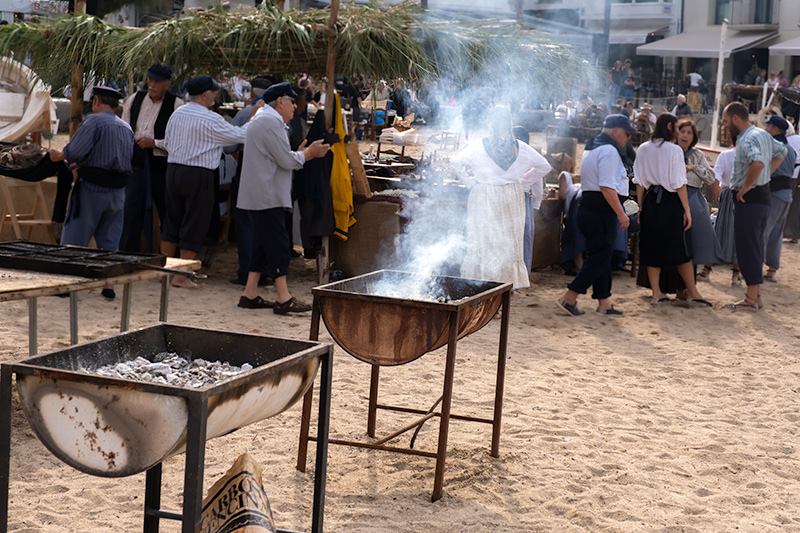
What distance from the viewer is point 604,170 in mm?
6785

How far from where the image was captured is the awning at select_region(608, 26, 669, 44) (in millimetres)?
31891

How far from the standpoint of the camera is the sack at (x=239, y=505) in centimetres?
261

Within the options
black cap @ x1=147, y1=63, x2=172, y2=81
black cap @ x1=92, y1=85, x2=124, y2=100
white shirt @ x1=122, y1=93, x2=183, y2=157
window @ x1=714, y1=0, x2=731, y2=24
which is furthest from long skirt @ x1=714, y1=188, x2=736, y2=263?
window @ x1=714, y1=0, x2=731, y2=24

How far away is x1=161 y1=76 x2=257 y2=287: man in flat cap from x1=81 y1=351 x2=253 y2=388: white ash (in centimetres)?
413

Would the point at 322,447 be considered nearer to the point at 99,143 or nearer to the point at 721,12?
the point at 99,143

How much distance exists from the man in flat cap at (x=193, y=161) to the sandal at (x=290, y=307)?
92cm

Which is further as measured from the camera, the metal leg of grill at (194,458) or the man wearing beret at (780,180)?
the man wearing beret at (780,180)

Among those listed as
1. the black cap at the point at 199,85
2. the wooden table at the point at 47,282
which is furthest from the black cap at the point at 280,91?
the wooden table at the point at 47,282

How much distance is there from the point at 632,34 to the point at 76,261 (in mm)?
31113

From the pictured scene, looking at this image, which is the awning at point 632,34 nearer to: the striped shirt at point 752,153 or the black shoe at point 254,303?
the striped shirt at point 752,153

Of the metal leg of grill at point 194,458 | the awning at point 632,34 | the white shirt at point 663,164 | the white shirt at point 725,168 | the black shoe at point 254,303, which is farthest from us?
the awning at point 632,34

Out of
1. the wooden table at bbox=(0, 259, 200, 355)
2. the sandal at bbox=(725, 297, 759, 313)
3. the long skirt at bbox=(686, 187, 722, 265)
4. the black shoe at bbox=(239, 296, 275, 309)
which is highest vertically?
the long skirt at bbox=(686, 187, 722, 265)

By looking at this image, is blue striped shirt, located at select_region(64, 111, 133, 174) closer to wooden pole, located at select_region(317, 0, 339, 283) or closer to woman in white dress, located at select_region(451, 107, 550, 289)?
wooden pole, located at select_region(317, 0, 339, 283)

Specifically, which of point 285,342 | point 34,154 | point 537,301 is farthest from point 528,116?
point 285,342
